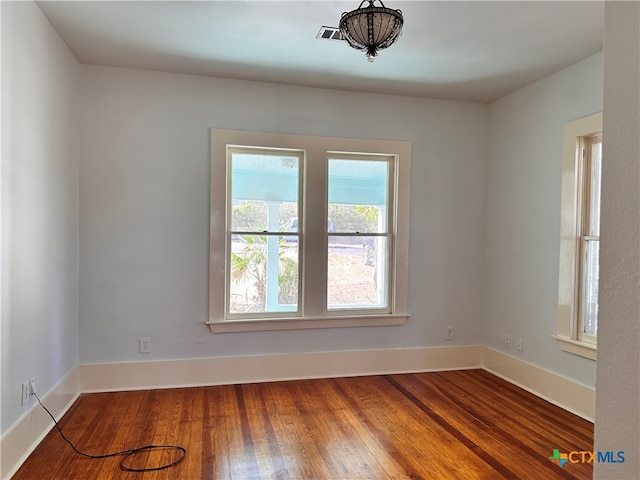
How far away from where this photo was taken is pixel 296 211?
3.69 m

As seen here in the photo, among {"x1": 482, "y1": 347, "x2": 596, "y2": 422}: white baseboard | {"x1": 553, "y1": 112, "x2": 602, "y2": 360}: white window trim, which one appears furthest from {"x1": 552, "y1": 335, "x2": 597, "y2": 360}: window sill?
{"x1": 482, "y1": 347, "x2": 596, "y2": 422}: white baseboard

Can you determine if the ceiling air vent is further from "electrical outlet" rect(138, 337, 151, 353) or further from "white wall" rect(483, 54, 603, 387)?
"electrical outlet" rect(138, 337, 151, 353)

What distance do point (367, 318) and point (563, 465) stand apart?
185 cm

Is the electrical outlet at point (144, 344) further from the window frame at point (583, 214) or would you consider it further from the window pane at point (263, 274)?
the window frame at point (583, 214)

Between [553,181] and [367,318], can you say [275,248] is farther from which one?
[553,181]

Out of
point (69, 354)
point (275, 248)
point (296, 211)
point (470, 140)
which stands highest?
point (470, 140)

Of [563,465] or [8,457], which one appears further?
[563,465]

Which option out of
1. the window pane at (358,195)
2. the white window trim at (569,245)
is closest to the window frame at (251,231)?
the window pane at (358,195)

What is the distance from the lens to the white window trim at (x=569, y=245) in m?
3.08

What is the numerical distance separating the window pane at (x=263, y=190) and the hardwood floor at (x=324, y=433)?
143 centimetres

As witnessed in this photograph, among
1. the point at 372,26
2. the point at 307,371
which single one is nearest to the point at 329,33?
the point at 372,26

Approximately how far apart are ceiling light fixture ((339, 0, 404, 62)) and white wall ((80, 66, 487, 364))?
1668mm

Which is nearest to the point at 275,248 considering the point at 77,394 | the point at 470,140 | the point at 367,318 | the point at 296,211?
the point at 296,211

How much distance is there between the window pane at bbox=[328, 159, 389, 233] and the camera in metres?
3.77
